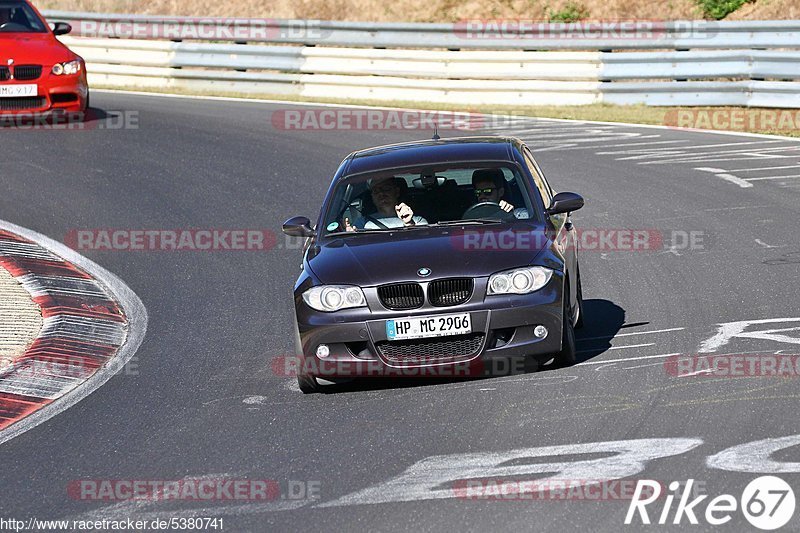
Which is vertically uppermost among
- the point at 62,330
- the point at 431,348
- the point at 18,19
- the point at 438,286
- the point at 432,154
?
the point at 18,19

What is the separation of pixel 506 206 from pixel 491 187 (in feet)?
0.64

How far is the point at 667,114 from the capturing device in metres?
21.9

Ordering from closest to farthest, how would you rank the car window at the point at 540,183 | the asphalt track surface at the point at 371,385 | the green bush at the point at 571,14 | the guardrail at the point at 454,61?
the asphalt track surface at the point at 371,385, the car window at the point at 540,183, the guardrail at the point at 454,61, the green bush at the point at 571,14

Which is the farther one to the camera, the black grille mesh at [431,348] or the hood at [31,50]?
the hood at [31,50]

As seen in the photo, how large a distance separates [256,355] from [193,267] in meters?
3.57

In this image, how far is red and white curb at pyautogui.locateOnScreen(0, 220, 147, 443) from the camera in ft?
29.9

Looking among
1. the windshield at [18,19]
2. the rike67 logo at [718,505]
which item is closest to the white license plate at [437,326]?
the rike67 logo at [718,505]

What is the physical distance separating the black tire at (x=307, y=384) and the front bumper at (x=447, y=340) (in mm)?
105

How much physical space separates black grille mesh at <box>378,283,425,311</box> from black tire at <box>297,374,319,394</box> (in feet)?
2.33

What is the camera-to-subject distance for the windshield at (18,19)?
20766 mm

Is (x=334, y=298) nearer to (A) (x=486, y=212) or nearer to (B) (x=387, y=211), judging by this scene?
(B) (x=387, y=211)

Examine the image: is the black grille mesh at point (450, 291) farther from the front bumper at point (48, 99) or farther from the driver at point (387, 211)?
the front bumper at point (48, 99)

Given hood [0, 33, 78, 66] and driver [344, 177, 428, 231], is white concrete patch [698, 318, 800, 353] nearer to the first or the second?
driver [344, 177, 428, 231]

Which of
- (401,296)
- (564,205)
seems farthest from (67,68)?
(401,296)
